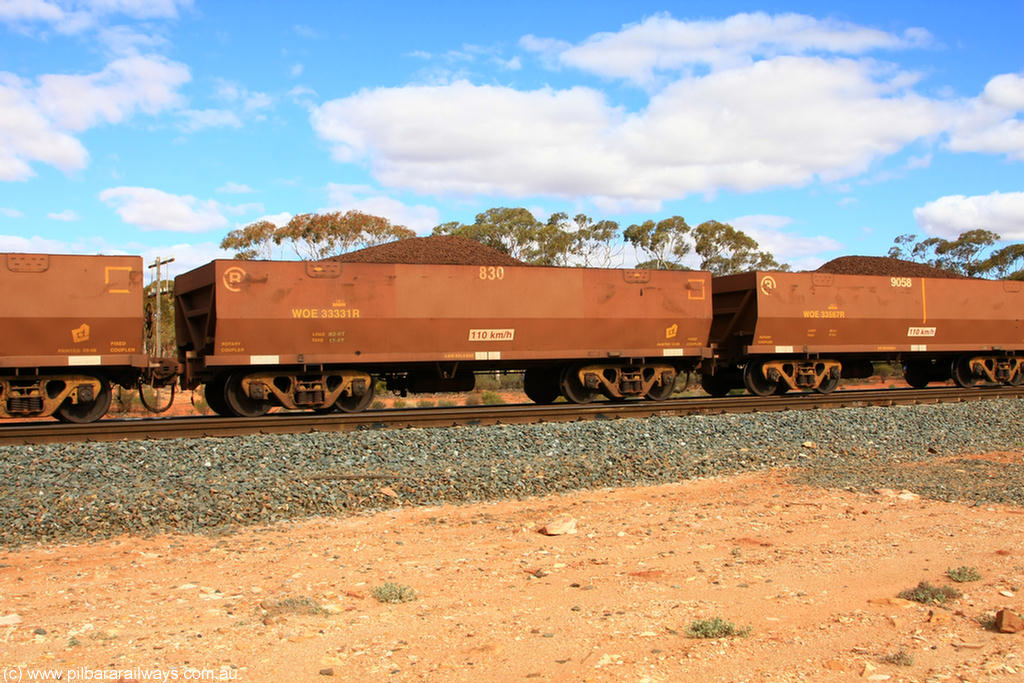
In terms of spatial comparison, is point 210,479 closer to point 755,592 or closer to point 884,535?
point 755,592

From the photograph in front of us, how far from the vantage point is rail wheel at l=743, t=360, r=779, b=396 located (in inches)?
667

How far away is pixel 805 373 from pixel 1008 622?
1314 cm

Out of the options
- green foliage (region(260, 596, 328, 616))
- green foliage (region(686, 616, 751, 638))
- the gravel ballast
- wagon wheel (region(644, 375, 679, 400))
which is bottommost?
green foliage (region(686, 616, 751, 638))

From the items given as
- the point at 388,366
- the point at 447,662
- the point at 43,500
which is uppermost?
the point at 388,366

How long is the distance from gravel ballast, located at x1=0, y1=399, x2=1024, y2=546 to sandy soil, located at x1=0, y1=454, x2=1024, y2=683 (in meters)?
0.41

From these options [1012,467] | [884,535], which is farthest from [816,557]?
[1012,467]

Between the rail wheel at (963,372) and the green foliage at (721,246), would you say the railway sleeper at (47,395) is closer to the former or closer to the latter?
the rail wheel at (963,372)

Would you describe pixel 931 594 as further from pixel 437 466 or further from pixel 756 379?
pixel 756 379

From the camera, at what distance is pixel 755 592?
5.41 meters

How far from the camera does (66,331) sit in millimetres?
11852

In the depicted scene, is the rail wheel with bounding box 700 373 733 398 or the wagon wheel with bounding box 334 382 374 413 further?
the rail wheel with bounding box 700 373 733 398

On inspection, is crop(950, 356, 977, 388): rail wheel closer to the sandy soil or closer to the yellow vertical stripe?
the yellow vertical stripe

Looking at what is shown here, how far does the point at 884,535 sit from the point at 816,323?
A: 10.9 m

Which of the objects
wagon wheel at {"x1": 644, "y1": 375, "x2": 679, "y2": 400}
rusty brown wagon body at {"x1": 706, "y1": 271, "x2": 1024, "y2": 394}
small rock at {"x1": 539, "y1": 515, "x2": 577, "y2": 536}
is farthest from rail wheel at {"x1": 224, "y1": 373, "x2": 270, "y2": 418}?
rusty brown wagon body at {"x1": 706, "y1": 271, "x2": 1024, "y2": 394}
